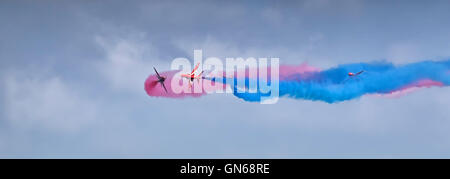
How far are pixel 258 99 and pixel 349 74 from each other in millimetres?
11527

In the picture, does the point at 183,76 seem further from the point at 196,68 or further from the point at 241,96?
the point at 241,96

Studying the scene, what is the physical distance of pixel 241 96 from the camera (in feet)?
145

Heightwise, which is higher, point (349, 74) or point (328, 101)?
point (349, 74)

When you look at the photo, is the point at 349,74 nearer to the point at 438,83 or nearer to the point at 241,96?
the point at 438,83

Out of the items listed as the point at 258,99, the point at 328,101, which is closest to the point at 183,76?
the point at 258,99

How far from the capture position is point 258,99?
143ft
